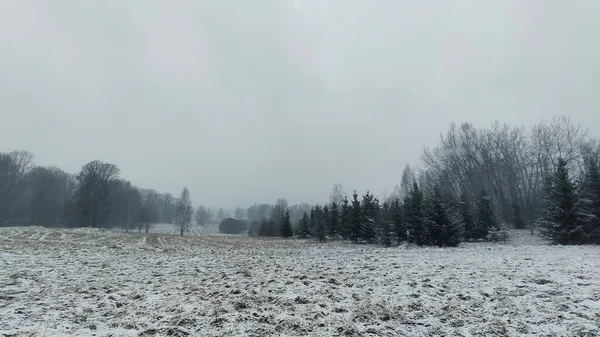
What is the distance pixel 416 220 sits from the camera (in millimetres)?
27328

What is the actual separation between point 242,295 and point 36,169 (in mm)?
99105

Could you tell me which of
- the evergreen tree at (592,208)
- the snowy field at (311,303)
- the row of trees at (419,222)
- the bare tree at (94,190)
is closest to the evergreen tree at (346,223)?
the row of trees at (419,222)

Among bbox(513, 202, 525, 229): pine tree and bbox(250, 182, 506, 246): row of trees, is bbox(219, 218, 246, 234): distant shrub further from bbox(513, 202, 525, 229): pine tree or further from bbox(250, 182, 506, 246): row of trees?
bbox(513, 202, 525, 229): pine tree

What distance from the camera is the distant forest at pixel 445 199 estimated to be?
24.7 m

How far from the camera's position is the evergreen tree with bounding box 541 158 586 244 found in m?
22.7

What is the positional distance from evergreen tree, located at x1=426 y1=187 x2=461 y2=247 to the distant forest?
3.4 inches

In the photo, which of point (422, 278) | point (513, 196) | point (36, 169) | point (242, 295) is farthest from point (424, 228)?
point (36, 169)

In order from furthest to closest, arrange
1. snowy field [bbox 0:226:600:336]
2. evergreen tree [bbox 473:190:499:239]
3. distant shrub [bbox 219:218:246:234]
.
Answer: distant shrub [bbox 219:218:246:234] → evergreen tree [bbox 473:190:499:239] → snowy field [bbox 0:226:600:336]

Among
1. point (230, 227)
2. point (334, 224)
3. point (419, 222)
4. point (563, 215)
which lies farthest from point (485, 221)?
point (230, 227)

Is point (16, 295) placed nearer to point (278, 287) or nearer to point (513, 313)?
point (278, 287)

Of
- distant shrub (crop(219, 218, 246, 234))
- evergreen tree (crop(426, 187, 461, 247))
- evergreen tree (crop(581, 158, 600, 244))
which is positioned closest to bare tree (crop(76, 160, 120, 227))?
distant shrub (crop(219, 218, 246, 234))

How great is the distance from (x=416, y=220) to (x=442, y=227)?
8.20ft

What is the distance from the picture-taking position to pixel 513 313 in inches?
233

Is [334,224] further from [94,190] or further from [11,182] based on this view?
[11,182]
